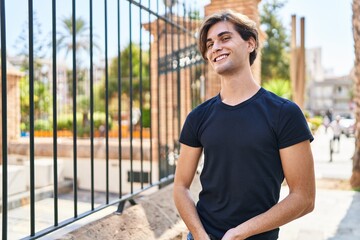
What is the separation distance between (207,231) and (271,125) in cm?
50

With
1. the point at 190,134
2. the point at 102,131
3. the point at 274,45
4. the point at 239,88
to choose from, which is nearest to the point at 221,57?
the point at 239,88

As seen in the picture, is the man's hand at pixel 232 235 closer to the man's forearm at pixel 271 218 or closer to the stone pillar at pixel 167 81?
the man's forearm at pixel 271 218

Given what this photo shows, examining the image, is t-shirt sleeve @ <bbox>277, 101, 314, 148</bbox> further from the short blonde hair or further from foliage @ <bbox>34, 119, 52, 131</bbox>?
foliage @ <bbox>34, 119, 52, 131</bbox>

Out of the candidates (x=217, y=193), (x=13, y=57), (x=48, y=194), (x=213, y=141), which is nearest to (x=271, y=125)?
(x=213, y=141)

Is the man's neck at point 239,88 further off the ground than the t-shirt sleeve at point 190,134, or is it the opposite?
the man's neck at point 239,88

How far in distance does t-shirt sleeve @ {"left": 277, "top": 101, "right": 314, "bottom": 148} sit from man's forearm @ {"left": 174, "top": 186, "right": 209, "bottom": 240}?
0.45 meters

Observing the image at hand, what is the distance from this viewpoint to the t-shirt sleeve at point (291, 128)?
4.11ft

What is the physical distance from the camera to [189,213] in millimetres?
1440

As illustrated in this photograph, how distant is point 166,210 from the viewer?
2822mm

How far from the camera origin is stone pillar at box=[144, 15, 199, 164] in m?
3.57

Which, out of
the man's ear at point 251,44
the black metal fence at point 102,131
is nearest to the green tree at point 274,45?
the black metal fence at point 102,131

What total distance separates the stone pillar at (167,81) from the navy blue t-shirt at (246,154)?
1.69 meters

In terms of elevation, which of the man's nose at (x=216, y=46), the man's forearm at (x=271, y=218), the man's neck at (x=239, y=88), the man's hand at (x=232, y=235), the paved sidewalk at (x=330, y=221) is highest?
the man's nose at (x=216, y=46)

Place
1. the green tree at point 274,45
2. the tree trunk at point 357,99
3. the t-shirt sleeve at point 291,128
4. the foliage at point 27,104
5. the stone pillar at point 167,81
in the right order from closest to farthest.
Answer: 1. the t-shirt sleeve at point 291,128
2. the stone pillar at point 167,81
3. the tree trunk at point 357,99
4. the foliage at point 27,104
5. the green tree at point 274,45
